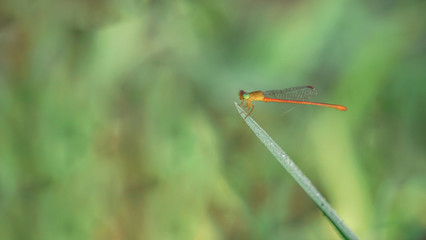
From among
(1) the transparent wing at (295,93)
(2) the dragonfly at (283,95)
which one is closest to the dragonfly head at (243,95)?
(2) the dragonfly at (283,95)

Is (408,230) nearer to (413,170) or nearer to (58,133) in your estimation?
(413,170)

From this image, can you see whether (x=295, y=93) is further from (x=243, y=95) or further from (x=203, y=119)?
(x=203, y=119)

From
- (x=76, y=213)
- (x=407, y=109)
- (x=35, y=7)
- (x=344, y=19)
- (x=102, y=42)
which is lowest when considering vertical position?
(x=407, y=109)

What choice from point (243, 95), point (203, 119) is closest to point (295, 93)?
point (243, 95)

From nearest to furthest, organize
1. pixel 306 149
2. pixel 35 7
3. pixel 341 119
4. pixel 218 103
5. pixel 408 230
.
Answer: pixel 408 230, pixel 341 119, pixel 306 149, pixel 218 103, pixel 35 7

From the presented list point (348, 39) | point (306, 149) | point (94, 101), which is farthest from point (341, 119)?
point (94, 101)

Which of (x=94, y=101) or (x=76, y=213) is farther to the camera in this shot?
(x=94, y=101)

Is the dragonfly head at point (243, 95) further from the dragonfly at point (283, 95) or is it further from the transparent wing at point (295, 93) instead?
the transparent wing at point (295, 93)

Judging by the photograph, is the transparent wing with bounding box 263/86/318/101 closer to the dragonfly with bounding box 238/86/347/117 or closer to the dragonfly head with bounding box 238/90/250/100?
the dragonfly with bounding box 238/86/347/117
